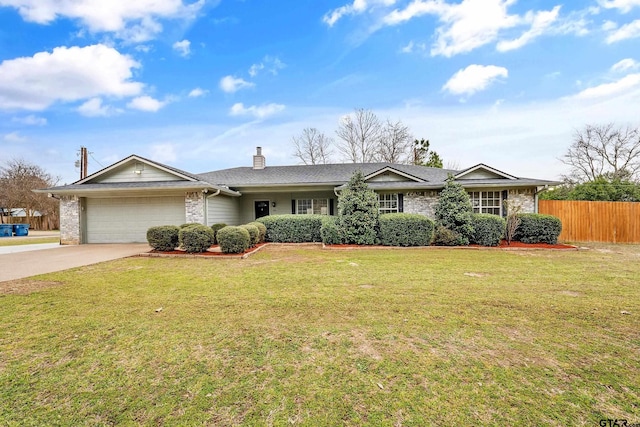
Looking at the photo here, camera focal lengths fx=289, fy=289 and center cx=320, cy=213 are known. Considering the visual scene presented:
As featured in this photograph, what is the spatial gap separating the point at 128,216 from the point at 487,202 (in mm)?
16881

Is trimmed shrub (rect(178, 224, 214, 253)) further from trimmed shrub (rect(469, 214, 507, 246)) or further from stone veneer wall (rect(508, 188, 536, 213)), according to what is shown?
stone veneer wall (rect(508, 188, 536, 213))

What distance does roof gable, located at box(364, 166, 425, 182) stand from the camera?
14.0 m

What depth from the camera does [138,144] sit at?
66.4 ft

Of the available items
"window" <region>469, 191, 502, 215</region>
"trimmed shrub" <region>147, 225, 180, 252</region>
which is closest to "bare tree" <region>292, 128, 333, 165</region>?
"window" <region>469, 191, 502, 215</region>

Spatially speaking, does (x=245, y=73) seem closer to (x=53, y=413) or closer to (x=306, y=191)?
(x=306, y=191)

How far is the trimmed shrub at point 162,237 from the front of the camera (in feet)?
32.6

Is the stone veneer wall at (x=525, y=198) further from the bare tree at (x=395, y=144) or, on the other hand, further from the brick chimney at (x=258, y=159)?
the bare tree at (x=395, y=144)

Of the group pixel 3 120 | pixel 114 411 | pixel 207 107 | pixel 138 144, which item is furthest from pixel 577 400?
pixel 3 120

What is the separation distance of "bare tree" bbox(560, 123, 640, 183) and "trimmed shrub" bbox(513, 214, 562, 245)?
61.6 feet

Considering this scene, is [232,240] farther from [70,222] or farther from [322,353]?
[70,222]

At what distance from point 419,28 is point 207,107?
12.2 meters

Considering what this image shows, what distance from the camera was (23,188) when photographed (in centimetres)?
2884

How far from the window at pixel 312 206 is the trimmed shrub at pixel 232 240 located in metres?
6.80

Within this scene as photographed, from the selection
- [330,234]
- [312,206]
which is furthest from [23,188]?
[330,234]
